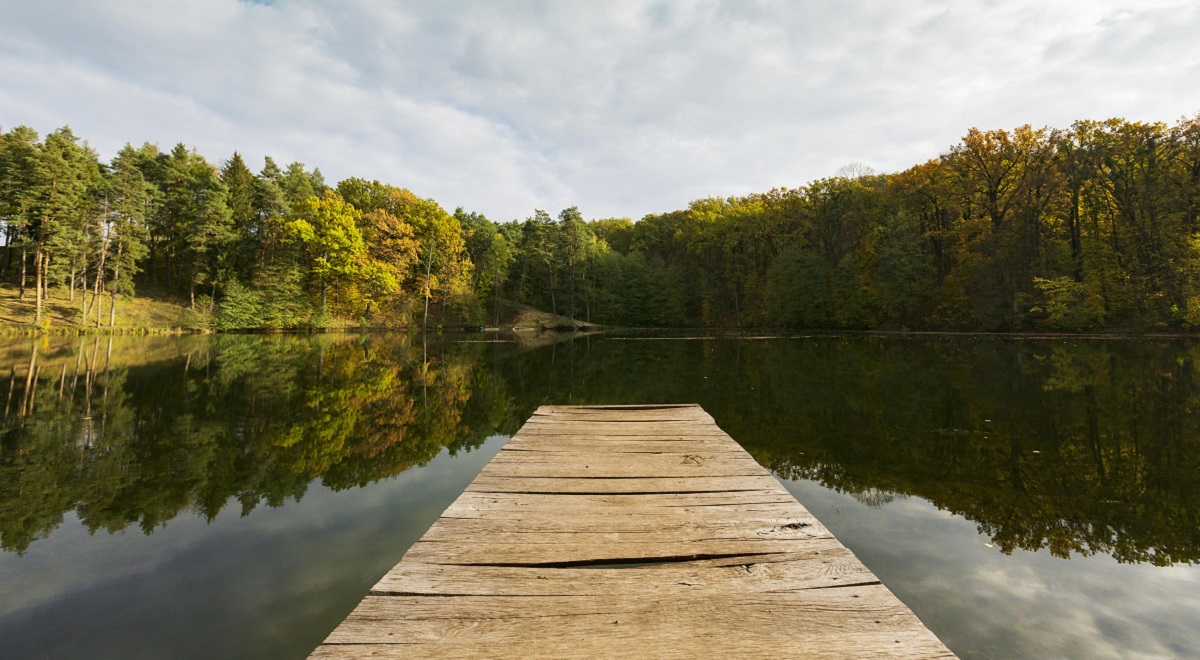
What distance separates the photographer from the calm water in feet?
8.48

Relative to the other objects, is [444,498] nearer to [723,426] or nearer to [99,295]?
[723,426]

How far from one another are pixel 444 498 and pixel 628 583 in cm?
296

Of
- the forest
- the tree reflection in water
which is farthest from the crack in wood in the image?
the forest

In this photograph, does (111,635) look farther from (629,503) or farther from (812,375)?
(812,375)

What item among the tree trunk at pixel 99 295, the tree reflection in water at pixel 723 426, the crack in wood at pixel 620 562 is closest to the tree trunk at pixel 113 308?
the tree trunk at pixel 99 295

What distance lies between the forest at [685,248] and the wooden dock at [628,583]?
34.1 m

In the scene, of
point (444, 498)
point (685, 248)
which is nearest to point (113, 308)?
point (444, 498)

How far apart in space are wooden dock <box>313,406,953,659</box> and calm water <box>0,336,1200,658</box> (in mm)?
1017

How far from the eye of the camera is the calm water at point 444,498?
2.58 meters

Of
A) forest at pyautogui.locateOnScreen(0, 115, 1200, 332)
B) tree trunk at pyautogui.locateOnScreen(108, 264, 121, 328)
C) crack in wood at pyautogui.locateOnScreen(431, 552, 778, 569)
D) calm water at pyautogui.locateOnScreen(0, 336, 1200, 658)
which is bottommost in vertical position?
calm water at pyautogui.locateOnScreen(0, 336, 1200, 658)

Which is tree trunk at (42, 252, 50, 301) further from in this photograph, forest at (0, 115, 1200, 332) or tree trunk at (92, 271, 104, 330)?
tree trunk at (92, 271, 104, 330)

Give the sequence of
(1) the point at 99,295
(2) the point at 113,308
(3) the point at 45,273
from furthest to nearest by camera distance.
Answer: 1. (1) the point at 99,295
2. (2) the point at 113,308
3. (3) the point at 45,273

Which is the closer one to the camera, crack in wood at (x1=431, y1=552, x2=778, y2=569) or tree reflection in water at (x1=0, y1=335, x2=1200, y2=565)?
crack in wood at (x1=431, y1=552, x2=778, y2=569)

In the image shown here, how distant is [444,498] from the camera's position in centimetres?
437
